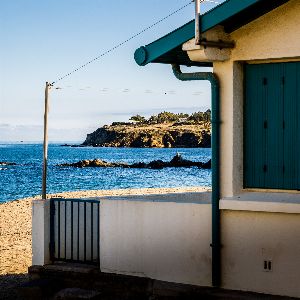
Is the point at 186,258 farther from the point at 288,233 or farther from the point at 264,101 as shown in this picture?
the point at 264,101

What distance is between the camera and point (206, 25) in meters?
11.0

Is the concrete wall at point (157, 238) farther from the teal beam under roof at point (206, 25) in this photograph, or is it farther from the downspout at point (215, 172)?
the teal beam under roof at point (206, 25)

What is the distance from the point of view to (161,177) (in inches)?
4181

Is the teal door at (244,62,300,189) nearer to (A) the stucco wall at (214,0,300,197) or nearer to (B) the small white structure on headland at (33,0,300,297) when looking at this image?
(B) the small white structure on headland at (33,0,300,297)

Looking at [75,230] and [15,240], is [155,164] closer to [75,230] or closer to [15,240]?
[15,240]

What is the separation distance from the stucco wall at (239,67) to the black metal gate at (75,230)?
8.88ft

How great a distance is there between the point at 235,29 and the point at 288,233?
3.35 m

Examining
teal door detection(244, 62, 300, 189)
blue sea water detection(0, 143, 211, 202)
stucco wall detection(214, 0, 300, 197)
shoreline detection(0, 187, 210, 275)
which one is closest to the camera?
stucco wall detection(214, 0, 300, 197)

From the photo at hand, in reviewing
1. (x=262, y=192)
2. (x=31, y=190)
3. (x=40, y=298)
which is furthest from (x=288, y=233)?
(x=31, y=190)

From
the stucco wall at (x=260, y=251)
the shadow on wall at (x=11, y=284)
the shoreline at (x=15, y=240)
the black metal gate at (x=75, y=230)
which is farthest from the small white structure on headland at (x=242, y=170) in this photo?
the shoreline at (x=15, y=240)

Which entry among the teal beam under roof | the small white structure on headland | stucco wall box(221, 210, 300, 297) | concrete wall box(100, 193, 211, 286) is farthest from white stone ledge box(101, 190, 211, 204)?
the teal beam under roof

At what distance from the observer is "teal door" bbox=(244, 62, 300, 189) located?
1100 cm

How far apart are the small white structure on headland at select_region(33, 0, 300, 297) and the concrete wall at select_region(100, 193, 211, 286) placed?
17 mm

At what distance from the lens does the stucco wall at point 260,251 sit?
10.5 metres
